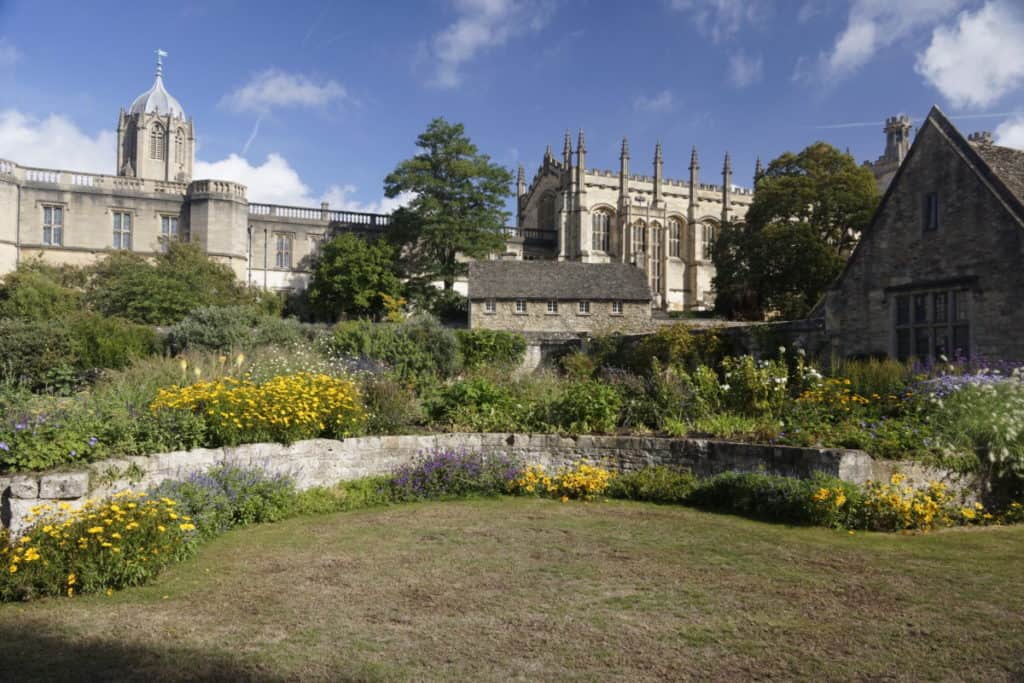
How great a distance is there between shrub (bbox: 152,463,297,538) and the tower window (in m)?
41.7

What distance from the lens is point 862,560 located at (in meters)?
6.80

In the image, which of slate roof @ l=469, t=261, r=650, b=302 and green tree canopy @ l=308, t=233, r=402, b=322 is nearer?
slate roof @ l=469, t=261, r=650, b=302

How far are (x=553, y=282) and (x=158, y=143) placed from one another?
49.7m

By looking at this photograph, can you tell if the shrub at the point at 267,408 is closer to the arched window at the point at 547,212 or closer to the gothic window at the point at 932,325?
the gothic window at the point at 932,325

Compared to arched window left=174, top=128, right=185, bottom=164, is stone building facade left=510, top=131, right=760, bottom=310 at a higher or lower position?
lower

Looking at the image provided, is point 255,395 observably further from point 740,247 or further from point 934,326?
point 740,247

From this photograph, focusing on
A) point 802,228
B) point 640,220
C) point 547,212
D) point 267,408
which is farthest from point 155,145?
point 267,408

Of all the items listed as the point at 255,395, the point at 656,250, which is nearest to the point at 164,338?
the point at 255,395

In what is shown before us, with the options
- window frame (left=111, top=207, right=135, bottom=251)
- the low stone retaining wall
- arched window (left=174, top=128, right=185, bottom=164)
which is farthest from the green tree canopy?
arched window (left=174, top=128, right=185, bottom=164)

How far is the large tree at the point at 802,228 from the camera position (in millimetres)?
35656

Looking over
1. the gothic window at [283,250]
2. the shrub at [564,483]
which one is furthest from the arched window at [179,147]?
the shrub at [564,483]

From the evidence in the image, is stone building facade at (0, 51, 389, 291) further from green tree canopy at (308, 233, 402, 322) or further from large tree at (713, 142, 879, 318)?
large tree at (713, 142, 879, 318)

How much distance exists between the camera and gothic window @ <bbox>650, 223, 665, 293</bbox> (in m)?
59.0

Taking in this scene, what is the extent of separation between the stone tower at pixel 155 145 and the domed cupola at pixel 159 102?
7.4 inches
